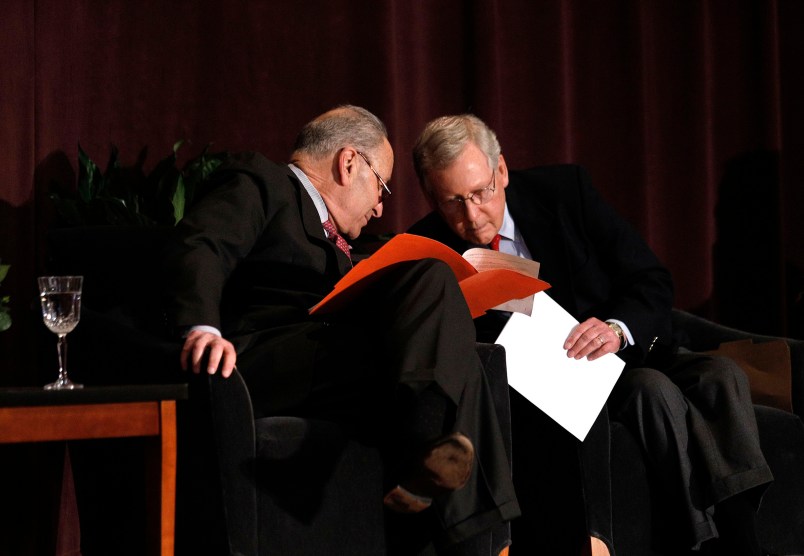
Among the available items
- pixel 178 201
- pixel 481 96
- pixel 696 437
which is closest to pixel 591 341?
pixel 696 437

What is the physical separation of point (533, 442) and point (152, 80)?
1.54m

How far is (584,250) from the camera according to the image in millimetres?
2242

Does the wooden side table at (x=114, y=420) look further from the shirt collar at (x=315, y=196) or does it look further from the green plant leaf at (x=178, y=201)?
the green plant leaf at (x=178, y=201)

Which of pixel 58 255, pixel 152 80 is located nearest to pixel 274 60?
pixel 152 80

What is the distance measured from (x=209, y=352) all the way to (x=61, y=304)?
0.89 feet

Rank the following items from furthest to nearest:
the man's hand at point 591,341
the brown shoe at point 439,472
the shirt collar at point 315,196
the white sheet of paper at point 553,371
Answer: the shirt collar at point 315,196 → the man's hand at point 591,341 → the white sheet of paper at point 553,371 → the brown shoe at point 439,472

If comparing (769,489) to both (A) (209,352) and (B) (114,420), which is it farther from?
(B) (114,420)

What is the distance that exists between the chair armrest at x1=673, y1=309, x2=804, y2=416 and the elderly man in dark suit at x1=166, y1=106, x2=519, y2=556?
919mm

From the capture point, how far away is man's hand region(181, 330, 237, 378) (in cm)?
138

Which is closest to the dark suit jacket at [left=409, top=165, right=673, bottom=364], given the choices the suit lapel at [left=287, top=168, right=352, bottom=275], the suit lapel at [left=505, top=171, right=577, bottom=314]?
the suit lapel at [left=505, top=171, right=577, bottom=314]

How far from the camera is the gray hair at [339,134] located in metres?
2.02

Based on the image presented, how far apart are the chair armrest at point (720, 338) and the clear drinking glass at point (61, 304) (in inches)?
61.2

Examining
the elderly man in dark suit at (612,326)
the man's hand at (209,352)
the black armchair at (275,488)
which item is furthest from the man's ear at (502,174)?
the man's hand at (209,352)

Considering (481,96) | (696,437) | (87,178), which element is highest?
(481,96)
